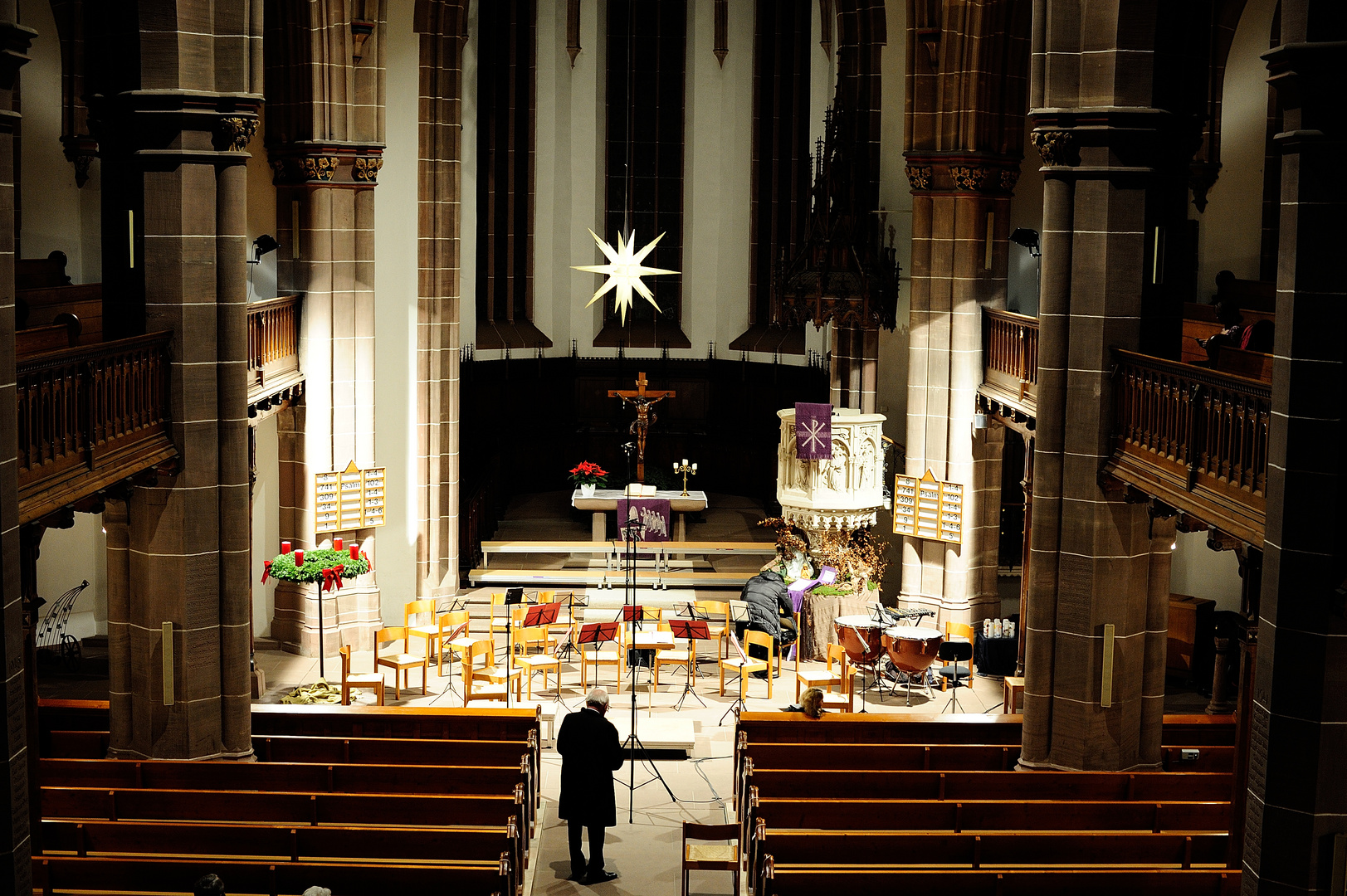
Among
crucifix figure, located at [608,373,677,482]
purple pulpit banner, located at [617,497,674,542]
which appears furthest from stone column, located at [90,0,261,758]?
crucifix figure, located at [608,373,677,482]

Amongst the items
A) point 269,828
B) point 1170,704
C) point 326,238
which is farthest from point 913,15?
point 269,828

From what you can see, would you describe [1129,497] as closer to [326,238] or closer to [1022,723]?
[1022,723]

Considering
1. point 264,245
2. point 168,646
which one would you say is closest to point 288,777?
point 168,646

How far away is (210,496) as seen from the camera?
11.4 metres

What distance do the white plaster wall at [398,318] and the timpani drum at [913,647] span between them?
21.6 ft

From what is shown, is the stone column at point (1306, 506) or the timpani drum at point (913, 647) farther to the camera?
the timpani drum at point (913, 647)

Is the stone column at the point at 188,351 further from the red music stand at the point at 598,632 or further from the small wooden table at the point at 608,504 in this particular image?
the small wooden table at the point at 608,504

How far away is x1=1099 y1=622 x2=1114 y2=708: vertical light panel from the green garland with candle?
24.9 feet

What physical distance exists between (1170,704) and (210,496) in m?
10.2

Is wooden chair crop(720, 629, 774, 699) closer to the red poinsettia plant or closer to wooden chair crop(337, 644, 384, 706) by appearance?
wooden chair crop(337, 644, 384, 706)

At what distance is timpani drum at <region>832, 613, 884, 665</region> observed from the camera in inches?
599

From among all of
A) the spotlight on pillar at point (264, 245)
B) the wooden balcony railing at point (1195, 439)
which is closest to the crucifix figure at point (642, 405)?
the spotlight on pillar at point (264, 245)

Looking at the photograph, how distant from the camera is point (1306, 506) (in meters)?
7.53

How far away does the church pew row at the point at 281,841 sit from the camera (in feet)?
29.6
